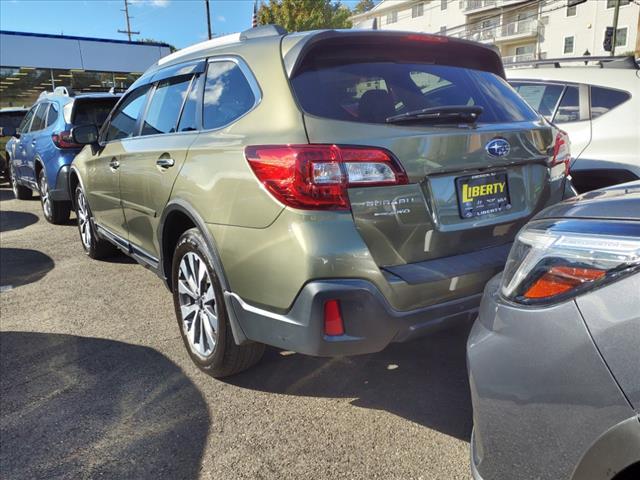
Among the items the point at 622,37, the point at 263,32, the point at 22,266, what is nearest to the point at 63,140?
the point at 22,266

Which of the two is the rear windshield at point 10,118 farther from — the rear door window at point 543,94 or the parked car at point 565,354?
the parked car at point 565,354

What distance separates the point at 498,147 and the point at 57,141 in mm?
6322

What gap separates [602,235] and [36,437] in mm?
2690

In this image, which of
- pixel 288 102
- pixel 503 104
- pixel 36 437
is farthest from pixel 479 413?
pixel 36 437

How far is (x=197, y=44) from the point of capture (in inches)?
137

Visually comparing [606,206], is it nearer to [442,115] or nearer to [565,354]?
[565,354]

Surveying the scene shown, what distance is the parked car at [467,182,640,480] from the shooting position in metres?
1.24

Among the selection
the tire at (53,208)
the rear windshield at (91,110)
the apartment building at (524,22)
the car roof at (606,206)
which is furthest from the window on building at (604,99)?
the apartment building at (524,22)

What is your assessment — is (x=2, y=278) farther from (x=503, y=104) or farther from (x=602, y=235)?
(x=602, y=235)

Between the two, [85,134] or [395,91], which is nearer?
[395,91]

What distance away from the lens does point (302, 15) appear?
2748 cm

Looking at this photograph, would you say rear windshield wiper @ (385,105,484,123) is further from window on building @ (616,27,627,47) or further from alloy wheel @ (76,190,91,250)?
window on building @ (616,27,627,47)

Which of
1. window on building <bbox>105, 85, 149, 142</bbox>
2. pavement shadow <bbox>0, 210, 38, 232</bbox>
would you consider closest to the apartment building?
pavement shadow <bbox>0, 210, 38, 232</bbox>

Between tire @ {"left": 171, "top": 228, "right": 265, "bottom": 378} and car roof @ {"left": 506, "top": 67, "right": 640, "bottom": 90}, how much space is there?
3.82m
